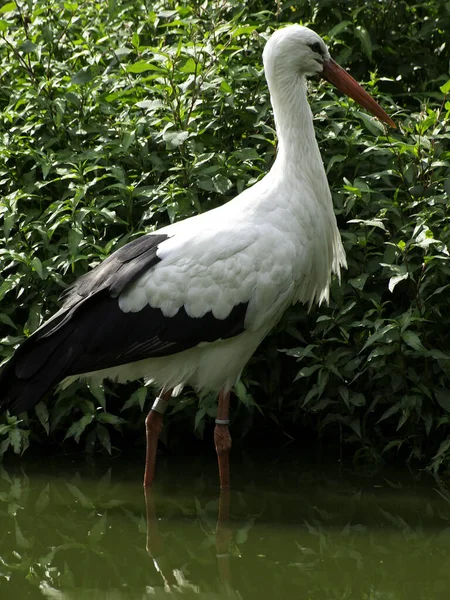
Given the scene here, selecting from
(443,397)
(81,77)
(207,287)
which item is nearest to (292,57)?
(207,287)

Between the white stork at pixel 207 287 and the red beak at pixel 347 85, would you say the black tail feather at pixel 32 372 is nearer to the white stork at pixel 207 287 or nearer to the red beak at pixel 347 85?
the white stork at pixel 207 287

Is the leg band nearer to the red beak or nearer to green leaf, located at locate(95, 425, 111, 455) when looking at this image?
green leaf, located at locate(95, 425, 111, 455)

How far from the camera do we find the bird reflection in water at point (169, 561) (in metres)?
4.22

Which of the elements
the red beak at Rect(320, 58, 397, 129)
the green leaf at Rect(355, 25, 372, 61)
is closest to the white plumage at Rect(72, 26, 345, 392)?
the red beak at Rect(320, 58, 397, 129)

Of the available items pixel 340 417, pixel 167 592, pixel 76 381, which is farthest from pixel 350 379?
pixel 167 592

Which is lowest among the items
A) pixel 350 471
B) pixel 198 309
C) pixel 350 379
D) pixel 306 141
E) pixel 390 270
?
pixel 350 471

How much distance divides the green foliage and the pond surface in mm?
276

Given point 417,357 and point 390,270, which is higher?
point 390,270

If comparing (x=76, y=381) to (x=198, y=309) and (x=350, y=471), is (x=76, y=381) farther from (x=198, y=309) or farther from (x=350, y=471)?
(x=350, y=471)

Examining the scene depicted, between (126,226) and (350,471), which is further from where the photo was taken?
(126,226)

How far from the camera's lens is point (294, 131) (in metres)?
5.30

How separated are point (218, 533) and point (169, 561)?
1.30 ft

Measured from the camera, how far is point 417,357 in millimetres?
5582

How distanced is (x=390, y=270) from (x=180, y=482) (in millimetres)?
1631
